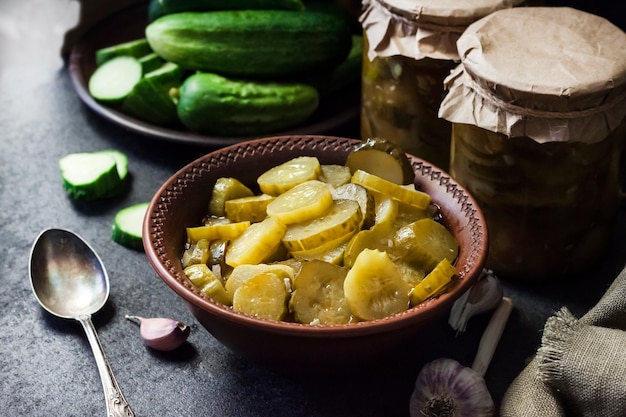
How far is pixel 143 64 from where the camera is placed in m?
1.63

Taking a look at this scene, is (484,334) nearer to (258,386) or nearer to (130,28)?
(258,386)

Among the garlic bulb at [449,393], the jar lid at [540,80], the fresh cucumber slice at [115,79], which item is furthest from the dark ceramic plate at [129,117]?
the garlic bulb at [449,393]

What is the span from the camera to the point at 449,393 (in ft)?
3.20

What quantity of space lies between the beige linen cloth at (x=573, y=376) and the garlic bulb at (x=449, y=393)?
3 centimetres

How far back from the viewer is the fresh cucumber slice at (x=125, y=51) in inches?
65.3

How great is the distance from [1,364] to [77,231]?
0.32 m

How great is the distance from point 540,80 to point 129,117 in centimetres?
81

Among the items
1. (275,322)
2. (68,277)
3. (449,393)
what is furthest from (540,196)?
(68,277)

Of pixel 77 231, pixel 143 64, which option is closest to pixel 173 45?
pixel 143 64

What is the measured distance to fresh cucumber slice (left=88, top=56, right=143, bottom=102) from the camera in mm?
1557

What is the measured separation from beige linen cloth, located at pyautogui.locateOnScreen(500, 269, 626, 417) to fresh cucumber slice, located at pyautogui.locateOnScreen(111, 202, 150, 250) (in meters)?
0.64

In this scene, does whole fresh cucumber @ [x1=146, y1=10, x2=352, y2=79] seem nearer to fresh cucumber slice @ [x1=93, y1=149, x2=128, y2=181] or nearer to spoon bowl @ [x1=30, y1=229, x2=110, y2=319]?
fresh cucumber slice @ [x1=93, y1=149, x2=128, y2=181]

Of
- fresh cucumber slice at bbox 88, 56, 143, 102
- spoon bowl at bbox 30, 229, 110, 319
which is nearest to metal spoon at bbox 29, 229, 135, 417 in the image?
spoon bowl at bbox 30, 229, 110, 319

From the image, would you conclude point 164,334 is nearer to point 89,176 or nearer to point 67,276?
point 67,276
